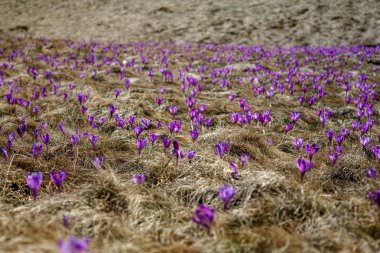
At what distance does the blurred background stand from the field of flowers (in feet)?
50.9

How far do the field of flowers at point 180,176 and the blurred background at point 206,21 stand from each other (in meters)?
15.5

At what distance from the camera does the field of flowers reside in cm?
233

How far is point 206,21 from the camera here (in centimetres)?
2614

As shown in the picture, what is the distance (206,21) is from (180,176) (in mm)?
24334

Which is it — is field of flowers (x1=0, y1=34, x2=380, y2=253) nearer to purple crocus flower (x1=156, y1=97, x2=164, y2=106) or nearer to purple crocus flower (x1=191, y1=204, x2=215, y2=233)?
purple crocus flower (x1=191, y1=204, x2=215, y2=233)

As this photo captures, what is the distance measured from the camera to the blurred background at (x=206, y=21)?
73.0 ft

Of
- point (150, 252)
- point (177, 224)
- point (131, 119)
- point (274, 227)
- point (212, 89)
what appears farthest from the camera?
point (212, 89)

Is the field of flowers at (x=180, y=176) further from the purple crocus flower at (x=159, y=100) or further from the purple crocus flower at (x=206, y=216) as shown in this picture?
the purple crocus flower at (x=159, y=100)

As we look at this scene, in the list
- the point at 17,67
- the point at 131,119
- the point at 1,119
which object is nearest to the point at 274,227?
the point at 131,119

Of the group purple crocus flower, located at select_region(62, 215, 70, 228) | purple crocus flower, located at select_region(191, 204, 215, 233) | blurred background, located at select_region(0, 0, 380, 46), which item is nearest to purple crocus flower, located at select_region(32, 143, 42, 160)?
purple crocus flower, located at select_region(62, 215, 70, 228)

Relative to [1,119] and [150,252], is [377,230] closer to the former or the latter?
[150,252]

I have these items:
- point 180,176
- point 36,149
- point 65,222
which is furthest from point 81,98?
point 65,222

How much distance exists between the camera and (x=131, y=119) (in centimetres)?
513

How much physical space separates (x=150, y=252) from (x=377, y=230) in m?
1.77
